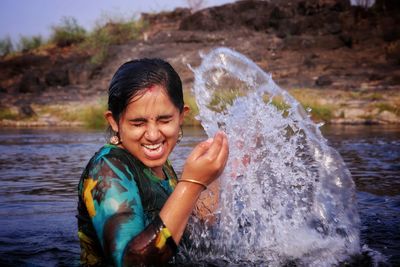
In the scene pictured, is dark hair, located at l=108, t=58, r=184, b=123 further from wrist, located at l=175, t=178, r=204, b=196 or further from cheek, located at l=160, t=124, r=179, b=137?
wrist, located at l=175, t=178, r=204, b=196

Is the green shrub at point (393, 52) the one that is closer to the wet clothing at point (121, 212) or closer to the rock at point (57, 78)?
the rock at point (57, 78)

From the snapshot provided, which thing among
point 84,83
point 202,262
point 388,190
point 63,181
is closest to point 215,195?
point 202,262

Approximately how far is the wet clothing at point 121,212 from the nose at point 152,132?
0.12m

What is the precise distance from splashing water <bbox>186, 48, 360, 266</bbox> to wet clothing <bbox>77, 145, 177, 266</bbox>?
49 cm

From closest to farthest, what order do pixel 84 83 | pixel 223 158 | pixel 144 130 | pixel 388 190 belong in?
pixel 223 158 → pixel 144 130 → pixel 388 190 → pixel 84 83

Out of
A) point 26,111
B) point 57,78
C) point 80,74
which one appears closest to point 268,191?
point 26,111

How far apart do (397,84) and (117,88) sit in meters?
18.5

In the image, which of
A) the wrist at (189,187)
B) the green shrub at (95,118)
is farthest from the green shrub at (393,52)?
the wrist at (189,187)

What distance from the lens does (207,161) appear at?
1890 millimetres

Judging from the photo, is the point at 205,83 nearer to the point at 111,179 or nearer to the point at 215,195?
the point at 215,195

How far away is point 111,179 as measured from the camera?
6.50 feet

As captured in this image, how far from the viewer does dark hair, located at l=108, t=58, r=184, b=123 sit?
6.90ft

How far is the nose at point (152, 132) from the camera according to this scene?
2.13 m

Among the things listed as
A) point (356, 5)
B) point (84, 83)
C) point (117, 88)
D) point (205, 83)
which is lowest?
point (84, 83)
